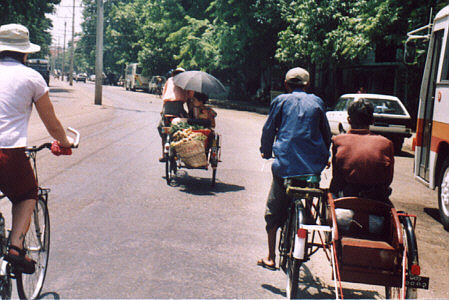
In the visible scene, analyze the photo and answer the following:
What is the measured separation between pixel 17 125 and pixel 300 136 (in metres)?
2.14

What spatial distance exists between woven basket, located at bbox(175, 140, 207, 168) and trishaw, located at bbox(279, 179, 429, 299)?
4014 mm

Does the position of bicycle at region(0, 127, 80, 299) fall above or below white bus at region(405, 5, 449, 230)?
below

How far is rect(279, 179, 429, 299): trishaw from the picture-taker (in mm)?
3602

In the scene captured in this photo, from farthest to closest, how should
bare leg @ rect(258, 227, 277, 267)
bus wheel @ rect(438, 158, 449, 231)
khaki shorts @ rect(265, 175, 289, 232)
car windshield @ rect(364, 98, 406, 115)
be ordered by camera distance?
car windshield @ rect(364, 98, 406, 115), bus wheel @ rect(438, 158, 449, 231), bare leg @ rect(258, 227, 277, 267), khaki shorts @ rect(265, 175, 289, 232)

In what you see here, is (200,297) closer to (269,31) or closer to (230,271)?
(230,271)

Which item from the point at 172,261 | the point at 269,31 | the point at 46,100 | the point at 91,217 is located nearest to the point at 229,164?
the point at 91,217

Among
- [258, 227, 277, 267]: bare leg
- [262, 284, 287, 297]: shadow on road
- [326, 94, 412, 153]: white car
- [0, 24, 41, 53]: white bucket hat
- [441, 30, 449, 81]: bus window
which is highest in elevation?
[441, 30, 449, 81]: bus window

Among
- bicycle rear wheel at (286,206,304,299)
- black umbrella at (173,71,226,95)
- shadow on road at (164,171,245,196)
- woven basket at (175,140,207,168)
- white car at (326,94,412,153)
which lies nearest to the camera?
bicycle rear wheel at (286,206,304,299)

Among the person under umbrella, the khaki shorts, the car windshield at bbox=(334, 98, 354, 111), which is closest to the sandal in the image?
the khaki shorts

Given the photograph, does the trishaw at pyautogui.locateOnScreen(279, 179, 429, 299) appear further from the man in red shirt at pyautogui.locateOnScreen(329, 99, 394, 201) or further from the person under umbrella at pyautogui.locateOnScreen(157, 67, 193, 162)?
the person under umbrella at pyautogui.locateOnScreen(157, 67, 193, 162)

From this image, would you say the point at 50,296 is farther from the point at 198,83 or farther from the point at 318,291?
→ the point at 198,83

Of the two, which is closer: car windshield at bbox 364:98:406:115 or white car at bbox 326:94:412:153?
white car at bbox 326:94:412:153

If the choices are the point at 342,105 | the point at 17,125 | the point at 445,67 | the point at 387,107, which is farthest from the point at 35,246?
the point at 342,105

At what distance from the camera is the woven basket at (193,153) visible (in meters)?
8.13
